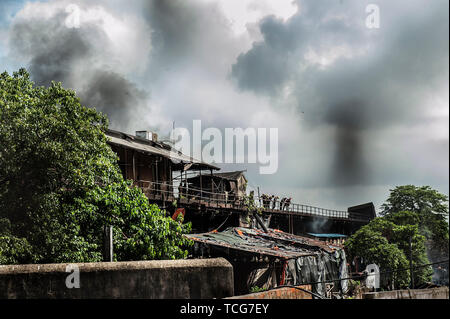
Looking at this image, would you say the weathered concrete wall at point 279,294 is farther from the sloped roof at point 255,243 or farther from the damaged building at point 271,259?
the sloped roof at point 255,243

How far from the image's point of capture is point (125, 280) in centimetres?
542

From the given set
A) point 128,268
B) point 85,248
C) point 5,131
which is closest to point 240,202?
point 85,248

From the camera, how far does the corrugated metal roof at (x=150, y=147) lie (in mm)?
21250

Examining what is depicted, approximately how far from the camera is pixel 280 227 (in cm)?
3944

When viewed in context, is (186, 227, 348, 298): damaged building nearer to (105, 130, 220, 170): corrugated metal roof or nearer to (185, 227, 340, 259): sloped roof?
(185, 227, 340, 259): sloped roof

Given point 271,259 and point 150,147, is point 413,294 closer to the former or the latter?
point 271,259

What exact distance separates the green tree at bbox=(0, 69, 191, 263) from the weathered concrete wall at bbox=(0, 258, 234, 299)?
18.5ft

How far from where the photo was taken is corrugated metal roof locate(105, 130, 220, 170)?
69.7 ft

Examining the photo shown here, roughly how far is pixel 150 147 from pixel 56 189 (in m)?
12.2

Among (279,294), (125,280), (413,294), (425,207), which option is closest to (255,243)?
(413,294)

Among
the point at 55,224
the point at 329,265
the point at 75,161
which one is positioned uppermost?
the point at 75,161

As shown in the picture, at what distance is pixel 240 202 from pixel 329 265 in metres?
9.65

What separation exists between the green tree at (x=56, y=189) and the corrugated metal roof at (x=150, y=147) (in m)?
7.35

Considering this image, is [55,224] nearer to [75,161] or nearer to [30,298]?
[75,161]
